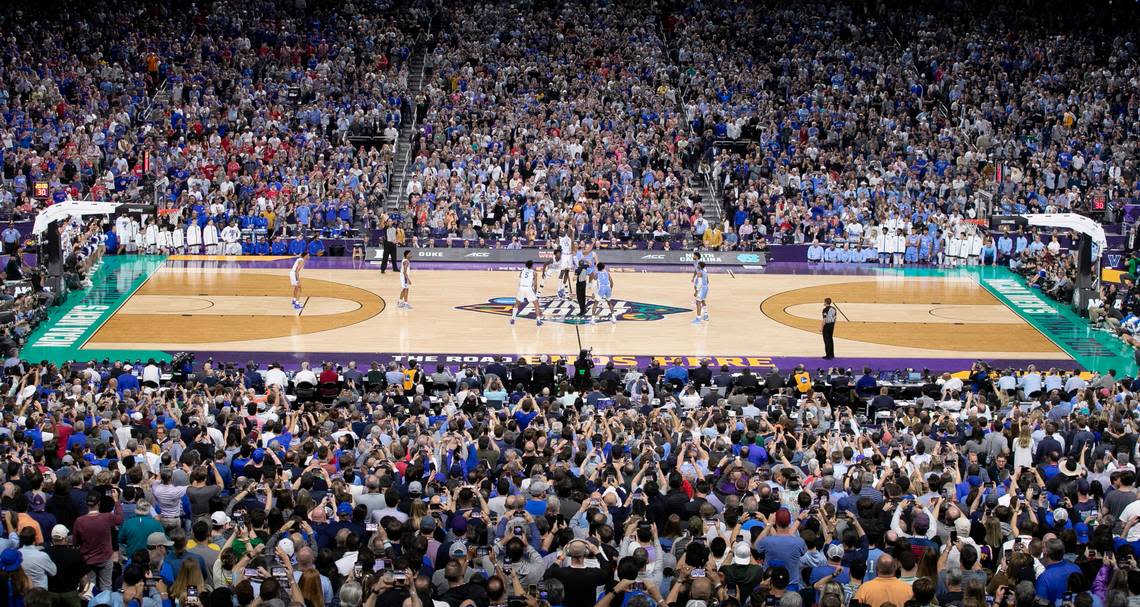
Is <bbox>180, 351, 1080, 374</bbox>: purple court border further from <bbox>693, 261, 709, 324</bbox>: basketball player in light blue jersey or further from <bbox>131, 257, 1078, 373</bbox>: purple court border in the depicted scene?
<bbox>693, 261, 709, 324</bbox>: basketball player in light blue jersey

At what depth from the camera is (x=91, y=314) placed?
100ft

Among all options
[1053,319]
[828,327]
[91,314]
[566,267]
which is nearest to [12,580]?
[828,327]

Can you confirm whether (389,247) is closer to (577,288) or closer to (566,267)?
(566,267)

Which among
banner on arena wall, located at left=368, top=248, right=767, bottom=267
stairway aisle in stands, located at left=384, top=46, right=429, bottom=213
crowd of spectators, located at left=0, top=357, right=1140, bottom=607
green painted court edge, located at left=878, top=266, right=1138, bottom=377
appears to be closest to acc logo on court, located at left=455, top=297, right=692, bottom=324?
banner on arena wall, located at left=368, top=248, right=767, bottom=267

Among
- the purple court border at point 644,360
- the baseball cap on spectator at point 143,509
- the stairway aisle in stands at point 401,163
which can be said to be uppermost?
the stairway aisle in stands at point 401,163

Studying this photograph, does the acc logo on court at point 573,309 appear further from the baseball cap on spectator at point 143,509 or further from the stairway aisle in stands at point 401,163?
the baseball cap on spectator at point 143,509

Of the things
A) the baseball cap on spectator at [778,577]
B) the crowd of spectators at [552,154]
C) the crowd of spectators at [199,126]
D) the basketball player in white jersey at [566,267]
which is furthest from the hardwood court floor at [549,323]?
the baseball cap on spectator at [778,577]

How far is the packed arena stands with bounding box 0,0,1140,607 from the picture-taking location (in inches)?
418

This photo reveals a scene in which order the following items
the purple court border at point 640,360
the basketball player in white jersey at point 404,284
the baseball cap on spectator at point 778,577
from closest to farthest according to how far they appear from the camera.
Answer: the baseball cap on spectator at point 778,577, the purple court border at point 640,360, the basketball player in white jersey at point 404,284

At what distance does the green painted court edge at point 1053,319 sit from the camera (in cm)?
2739

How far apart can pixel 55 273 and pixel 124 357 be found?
698 centimetres

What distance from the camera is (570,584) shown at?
10.0 m

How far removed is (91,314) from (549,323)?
10350 mm

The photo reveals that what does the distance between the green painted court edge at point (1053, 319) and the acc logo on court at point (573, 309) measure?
27.3 feet
